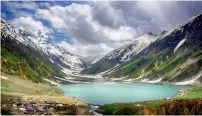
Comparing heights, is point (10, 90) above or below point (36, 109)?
above

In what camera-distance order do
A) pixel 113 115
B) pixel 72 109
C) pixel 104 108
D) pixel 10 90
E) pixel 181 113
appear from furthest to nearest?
pixel 10 90, pixel 104 108, pixel 72 109, pixel 113 115, pixel 181 113

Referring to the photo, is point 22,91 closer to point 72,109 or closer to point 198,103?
point 72,109

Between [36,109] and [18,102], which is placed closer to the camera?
[36,109]

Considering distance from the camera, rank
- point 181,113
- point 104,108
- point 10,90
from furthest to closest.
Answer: point 10,90 < point 104,108 < point 181,113

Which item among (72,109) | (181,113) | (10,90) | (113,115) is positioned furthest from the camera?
(10,90)

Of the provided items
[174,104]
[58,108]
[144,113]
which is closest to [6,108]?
[58,108]

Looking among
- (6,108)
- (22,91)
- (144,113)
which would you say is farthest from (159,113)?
(22,91)

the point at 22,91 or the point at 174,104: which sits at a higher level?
the point at 22,91

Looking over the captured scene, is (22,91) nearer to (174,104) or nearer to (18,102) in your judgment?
(18,102)

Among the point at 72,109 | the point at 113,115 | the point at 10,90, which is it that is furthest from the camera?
the point at 10,90
